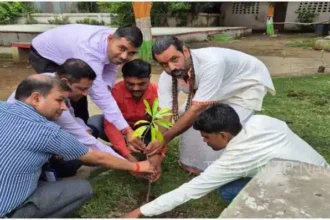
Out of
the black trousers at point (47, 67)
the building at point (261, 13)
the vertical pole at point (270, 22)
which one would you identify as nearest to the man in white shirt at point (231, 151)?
the black trousers at point (47, 67)

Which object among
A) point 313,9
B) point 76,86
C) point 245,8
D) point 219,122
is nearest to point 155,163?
point 76,86

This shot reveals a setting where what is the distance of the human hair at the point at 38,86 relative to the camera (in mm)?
2045

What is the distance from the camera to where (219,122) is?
2039 millimetres

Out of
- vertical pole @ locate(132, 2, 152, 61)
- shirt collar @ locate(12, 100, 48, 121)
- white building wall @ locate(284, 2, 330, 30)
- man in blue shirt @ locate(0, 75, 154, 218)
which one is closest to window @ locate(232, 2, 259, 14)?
white building wall @ locate(284, 2, 330, 30)

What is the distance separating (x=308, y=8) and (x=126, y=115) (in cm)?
1745

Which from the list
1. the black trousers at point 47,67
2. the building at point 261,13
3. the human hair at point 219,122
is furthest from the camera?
the building at point 261,13

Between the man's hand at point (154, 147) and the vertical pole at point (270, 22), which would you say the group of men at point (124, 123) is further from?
the vertical pole at point (270, 22)

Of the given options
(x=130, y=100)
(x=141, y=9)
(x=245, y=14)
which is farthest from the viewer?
(x=245, y=14)

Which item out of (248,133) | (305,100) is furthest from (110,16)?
(248,133)

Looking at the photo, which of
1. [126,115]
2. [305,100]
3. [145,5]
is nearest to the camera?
[126,115]

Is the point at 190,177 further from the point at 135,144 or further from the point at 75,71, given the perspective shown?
the point at 75,71

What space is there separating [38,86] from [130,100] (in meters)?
1.30

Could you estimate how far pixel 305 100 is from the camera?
549 centimetres

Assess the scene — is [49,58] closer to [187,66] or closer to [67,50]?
[67,50]
